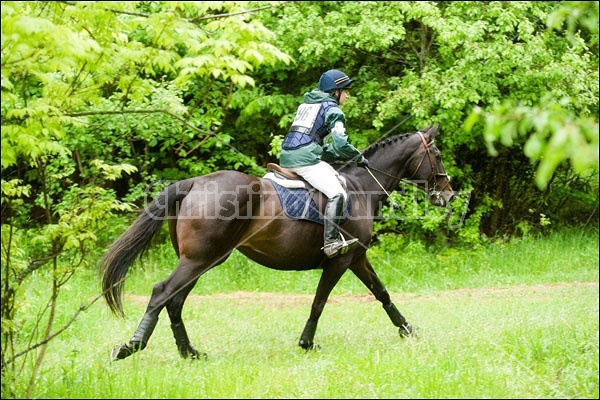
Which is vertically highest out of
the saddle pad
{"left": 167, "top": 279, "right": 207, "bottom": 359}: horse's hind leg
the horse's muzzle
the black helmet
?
the black helmet

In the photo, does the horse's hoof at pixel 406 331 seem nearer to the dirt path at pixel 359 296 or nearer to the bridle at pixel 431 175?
the bridle at pixel 431 175

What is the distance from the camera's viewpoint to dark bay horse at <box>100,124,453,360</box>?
284 inches

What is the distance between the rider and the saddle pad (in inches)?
5.4

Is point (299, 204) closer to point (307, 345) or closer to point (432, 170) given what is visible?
point (307, 345)

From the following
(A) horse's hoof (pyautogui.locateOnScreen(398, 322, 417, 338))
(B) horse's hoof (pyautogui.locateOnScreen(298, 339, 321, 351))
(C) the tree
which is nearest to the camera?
(C) the tree

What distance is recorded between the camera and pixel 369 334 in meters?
8.83

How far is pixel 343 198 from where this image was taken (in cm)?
784

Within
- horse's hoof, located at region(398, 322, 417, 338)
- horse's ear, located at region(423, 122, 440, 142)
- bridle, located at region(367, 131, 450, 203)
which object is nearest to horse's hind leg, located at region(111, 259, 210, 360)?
horse's hoof, located at region(398, 322, 417, 338)

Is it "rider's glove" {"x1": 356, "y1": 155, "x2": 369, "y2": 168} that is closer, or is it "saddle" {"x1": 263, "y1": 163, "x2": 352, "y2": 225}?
"saddle" {"x1": 263, "y1": 163, "x2": 352, "y2": 225}

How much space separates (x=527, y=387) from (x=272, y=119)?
11.2m

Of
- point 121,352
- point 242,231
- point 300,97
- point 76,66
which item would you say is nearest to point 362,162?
point 242,231

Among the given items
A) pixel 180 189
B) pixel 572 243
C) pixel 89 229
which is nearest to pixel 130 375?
pixel 89 229

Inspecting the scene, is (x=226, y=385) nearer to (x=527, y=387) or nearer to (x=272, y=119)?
(x=527, y=387)

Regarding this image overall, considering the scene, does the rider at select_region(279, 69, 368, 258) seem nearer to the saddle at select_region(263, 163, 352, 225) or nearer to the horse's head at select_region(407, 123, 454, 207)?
the saddle at select_region(263, 163, 352, 225)
